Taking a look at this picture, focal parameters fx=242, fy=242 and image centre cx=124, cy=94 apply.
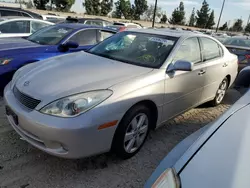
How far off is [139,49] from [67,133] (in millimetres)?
1732

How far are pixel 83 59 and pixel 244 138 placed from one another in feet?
7.99

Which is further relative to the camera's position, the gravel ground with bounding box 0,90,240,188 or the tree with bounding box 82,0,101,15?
Answer: the tree with bounding box 82,0,101,15

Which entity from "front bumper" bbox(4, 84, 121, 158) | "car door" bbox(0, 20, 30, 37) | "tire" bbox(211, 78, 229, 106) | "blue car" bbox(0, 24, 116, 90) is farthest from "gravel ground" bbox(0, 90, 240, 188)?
"car door" bbox(0, 20, 30, 37)

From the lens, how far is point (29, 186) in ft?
7.71

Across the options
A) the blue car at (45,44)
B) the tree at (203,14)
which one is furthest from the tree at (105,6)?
the blue car at (45,44)

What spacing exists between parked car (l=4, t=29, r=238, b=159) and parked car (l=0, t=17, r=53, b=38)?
3.82 metres

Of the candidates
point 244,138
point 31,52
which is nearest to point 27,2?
point 31,52

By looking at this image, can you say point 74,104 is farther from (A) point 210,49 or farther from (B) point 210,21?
(B) point 210,21

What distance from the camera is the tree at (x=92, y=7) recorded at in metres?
50.2

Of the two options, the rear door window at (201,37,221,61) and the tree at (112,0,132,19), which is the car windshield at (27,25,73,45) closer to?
the rear door window at (201,37,221,61)

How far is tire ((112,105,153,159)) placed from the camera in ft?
8.53

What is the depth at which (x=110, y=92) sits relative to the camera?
2457mm

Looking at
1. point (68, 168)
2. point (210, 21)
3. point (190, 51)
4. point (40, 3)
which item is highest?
point (40, 3)

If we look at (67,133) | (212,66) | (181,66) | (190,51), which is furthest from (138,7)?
(67,133)
